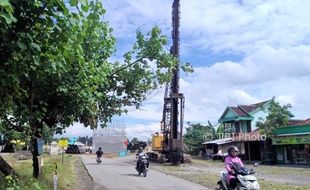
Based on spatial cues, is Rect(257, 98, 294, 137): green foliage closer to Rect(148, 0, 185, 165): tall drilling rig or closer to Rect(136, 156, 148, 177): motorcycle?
Rect(148, 0, 185, 165): tall drilling rig

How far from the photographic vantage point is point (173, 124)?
4009 cm

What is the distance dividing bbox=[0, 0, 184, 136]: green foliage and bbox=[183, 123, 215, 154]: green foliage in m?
52.9

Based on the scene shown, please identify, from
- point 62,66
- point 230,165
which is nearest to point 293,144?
point 230,165

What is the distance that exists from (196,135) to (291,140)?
2996 centimetres

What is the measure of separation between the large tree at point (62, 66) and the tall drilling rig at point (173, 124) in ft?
64.8

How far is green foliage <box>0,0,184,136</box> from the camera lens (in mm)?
5340

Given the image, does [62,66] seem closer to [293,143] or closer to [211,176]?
[211,176]

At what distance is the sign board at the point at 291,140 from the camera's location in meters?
39.2

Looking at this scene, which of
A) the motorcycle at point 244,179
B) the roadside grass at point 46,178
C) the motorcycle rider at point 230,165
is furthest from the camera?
the roadside grass at point 46,178

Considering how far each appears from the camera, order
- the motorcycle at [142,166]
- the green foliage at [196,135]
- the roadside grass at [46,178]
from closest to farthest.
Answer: the roadside grass at [46,178]
the motorcycle at [142,166]
the green foliage at [196,135]

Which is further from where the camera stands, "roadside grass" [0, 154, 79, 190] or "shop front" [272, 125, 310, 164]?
"shop front" [272, 125, 310, 164]

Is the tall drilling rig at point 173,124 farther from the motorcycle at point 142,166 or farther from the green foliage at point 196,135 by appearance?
the green foliage at point 196,135

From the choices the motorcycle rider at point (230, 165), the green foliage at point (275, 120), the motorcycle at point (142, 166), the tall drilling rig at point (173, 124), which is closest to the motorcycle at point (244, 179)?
the motorcycle rider at point (230, 165)

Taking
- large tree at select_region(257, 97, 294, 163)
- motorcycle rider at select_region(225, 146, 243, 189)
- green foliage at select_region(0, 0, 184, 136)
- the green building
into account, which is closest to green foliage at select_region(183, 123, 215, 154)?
large tree at select_region(257, 97, 294, 163)
